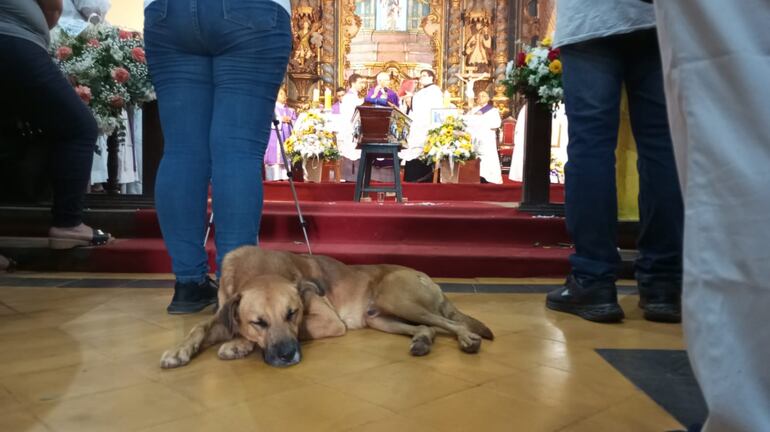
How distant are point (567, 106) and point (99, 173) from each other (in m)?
4.87

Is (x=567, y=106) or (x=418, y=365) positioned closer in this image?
(x=418, y=365)

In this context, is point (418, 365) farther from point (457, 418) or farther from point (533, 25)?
point (533, 25)

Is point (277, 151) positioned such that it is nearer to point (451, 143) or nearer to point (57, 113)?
point (451, 143)

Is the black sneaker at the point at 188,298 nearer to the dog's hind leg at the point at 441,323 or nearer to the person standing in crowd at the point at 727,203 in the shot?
the dog's hind leg at the point at 441,323

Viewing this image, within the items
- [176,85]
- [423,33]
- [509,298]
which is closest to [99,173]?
[176,85]

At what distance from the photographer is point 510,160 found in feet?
34.3

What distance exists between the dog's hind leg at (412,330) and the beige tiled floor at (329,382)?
0.12 feet

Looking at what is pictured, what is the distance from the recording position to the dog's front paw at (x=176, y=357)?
5.66ft

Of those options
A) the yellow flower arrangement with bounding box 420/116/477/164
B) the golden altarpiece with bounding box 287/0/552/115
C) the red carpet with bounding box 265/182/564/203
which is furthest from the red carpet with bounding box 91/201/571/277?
the golden altarpiece with bounding box 287/0/552/115

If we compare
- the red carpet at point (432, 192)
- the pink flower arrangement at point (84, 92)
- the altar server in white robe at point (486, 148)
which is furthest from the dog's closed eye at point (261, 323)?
the altar server in white robe at point (486, 148)

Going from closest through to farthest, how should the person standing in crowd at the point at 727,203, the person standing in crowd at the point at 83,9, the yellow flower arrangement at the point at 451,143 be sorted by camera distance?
the person standing in crowd at the point at 727,203 < the person standing in crowd at the point at 83,9 < the yellow flower arrangement at the point at 451,143

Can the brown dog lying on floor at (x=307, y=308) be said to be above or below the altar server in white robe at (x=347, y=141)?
below

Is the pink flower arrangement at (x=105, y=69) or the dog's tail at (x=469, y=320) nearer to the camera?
the dog's tail at (x=469, y=320)

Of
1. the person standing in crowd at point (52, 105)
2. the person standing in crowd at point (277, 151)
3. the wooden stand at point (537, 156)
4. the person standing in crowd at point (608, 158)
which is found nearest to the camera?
the person standing in crowd at point (608, 158)
